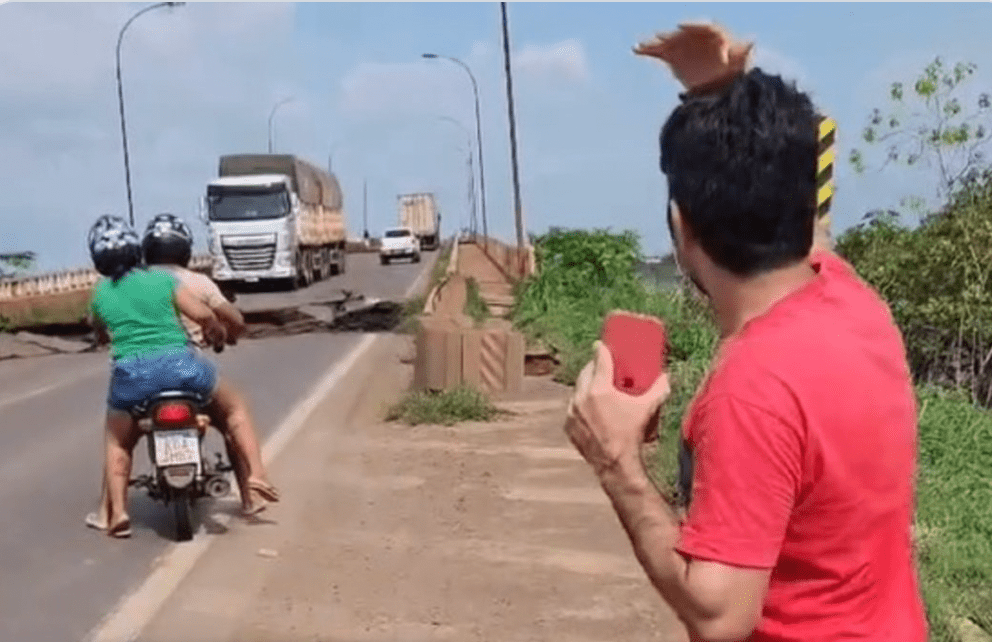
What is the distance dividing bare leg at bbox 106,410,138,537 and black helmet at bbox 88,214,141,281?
757 millimetres

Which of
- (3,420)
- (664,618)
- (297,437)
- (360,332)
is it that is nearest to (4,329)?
(360,332)

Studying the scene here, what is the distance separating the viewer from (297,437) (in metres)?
13.9

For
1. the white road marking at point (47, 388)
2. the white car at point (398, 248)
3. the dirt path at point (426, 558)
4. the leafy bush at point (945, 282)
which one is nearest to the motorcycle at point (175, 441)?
the dirt path at point (426, 558)

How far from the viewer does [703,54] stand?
278 cm

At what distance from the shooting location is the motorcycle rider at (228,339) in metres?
9.34

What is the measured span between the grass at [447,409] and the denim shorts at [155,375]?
17.6ft

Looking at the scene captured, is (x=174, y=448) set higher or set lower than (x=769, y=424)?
lower

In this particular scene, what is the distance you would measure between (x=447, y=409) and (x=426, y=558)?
5.83 m

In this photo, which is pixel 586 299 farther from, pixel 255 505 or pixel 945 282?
pixel 255 505

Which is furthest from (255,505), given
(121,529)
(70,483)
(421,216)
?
(421,216)

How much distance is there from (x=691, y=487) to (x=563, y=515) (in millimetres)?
7463

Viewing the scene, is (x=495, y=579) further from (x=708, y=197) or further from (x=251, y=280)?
(x=251, y=280)

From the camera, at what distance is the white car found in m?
73.4

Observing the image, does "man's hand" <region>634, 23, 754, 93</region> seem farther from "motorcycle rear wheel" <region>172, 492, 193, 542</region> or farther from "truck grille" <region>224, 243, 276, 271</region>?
"truck grille" <region>224, 243, 276, 271</region>
